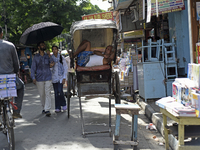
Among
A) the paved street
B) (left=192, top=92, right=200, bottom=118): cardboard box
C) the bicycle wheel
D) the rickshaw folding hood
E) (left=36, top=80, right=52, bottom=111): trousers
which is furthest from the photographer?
(left=36, top=80, right=52, bottom=111): trousers

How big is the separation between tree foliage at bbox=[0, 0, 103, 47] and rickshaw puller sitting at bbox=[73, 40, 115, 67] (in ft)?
48.9

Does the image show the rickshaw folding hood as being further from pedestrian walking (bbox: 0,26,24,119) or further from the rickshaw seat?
pedestrian walking (bbox: 0,26,24,119)

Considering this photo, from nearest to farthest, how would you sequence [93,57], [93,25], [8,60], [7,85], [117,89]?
[7,85] → [8,60] → [93,25] → [93,57] → [117,89]

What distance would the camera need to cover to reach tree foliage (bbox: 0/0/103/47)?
2081 cm

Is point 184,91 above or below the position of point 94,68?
below

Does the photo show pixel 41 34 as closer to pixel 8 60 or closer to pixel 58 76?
pixel 58 76

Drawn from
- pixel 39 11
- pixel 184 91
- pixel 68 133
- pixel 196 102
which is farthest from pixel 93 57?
pixel 39 11

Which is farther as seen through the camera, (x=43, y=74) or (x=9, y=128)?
(x=43, y=74)

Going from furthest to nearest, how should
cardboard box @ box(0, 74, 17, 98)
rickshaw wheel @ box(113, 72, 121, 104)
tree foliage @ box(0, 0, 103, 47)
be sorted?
1. tree foliage @ box(0, 0, 103, 47)
2. rickshaw wheel @ box(113, 72, 121, 104)
3. cardboard box @ box(0, 74, 17, 98)

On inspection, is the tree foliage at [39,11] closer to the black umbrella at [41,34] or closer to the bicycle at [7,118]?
the black umbrella at [41,34]

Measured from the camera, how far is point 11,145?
423cm

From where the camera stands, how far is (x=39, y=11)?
70.3 feet

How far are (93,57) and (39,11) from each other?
16.4 meters

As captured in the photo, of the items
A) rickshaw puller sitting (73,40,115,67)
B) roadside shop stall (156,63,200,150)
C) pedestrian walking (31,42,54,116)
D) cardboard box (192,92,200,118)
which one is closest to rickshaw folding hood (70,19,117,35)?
rickshaw puller sitting (73,40,115,67)
